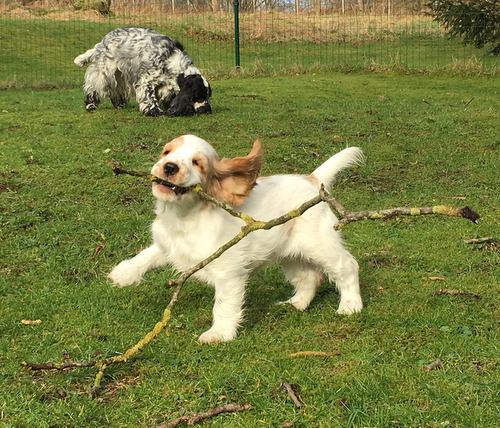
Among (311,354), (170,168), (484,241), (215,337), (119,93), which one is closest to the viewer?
(170,168)

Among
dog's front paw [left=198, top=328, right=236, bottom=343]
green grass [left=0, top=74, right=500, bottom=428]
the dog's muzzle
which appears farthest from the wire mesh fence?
dog's front paw [left=198, top=328, right=236, bottom=343]

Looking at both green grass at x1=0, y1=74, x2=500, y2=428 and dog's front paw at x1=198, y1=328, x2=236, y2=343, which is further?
dog's front paw at x1=198, y1=328, x2=236, y2=343

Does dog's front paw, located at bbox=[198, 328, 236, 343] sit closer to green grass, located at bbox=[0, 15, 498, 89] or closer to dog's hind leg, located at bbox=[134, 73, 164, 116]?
dog's hind leg, located at bbox=[134, 73, 164, 116]

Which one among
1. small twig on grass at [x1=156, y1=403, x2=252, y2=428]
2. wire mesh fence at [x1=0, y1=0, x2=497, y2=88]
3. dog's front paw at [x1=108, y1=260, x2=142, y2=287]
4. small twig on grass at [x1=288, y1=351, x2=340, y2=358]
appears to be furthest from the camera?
wire mesh fence at [x1=0, y1=0, x2=497, y2=88]

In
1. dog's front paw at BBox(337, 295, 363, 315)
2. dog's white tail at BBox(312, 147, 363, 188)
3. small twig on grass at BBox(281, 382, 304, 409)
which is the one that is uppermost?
dog's white tail at BBox(312, 147, 363, 188)

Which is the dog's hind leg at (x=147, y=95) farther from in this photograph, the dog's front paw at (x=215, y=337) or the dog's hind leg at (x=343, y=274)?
the dog's front paw at (x=215, y=337)

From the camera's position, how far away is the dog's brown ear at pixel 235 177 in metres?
4.08

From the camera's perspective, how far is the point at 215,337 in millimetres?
4098

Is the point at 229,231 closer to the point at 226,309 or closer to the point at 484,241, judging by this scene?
the point at 226,309

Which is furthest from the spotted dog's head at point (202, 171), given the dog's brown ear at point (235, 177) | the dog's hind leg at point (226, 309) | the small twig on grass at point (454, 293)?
the small twig on grass at point (454, 293)

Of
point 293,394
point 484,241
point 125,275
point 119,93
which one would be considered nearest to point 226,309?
point 125,275

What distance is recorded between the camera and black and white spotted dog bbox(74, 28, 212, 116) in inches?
489

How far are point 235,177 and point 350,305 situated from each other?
3.83ft

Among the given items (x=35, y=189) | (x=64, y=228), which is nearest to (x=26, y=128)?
(x=35, y=189)
